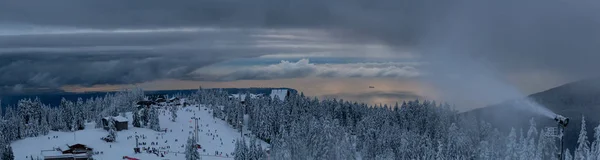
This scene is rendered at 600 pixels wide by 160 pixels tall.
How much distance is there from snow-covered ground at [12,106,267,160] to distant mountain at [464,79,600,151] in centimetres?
5134

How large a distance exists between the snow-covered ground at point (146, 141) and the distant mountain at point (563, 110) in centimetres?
5134

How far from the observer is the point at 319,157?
9344 centimetres

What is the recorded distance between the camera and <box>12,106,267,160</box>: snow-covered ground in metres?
109

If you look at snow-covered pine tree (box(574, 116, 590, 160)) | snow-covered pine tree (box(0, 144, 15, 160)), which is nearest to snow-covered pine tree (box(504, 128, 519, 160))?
snow-covered pine tree (box(574, 116, 590, 160))

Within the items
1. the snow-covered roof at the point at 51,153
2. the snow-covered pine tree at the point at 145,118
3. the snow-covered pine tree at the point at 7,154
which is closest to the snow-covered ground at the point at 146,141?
the snow-covered roof at the point at 51,153

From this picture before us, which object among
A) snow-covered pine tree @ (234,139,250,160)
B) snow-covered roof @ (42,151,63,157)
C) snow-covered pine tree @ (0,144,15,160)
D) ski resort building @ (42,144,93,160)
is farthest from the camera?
snow-covered roof @ (42,151,63,157)

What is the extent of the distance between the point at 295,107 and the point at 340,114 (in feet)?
39.9

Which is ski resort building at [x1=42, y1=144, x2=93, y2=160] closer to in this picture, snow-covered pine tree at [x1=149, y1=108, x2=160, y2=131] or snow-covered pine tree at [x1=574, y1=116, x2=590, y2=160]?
snow-covered pine tree at [x1=149, y1=108, x2=160, y2=131]

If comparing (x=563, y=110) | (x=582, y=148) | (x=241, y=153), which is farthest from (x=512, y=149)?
(x=563, y=110)

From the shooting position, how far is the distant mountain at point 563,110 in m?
121

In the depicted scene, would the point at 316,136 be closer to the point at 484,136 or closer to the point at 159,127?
the point at 484,136

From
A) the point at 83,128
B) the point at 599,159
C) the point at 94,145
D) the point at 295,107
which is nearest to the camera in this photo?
the point at 599,159

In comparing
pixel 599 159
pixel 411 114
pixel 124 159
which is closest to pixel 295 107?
pixel 411 114

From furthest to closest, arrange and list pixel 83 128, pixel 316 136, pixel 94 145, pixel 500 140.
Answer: pixel 83 128 < pixel 94 145 < pixel 316 136 < pixel 500 140
